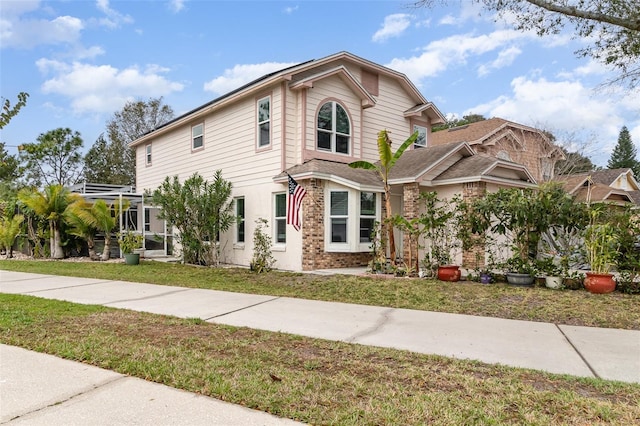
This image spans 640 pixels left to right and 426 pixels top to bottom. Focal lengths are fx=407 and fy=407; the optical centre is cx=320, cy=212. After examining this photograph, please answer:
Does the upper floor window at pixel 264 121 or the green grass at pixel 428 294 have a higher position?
the upper floor window at pixel 264 121

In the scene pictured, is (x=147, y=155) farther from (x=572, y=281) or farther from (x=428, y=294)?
(x=572, y=281)

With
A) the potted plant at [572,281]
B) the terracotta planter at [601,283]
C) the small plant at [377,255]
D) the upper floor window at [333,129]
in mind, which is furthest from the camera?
the upper floor window at [333,129]

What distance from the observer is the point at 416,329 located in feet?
18.2

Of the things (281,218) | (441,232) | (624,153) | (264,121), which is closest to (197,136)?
(264,121)

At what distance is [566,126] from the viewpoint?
26.1m

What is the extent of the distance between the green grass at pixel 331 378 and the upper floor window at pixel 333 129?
368 inches

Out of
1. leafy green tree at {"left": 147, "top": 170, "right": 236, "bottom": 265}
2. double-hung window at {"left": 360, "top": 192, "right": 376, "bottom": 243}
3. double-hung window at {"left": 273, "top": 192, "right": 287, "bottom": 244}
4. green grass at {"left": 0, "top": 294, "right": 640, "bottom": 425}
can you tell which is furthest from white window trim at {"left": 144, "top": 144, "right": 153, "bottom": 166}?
green grass at {"left": 0, "top": 294, "right": 640, "bottom": 425}

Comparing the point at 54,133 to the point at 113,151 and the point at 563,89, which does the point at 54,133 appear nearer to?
the point at 113,151

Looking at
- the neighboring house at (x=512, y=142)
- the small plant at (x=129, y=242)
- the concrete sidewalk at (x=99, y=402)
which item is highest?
the neighboring house at (x=512, y=142)

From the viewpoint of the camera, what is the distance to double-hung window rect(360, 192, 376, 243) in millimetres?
12516

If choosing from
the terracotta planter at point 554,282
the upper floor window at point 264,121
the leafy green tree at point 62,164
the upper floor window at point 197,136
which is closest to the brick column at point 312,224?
the upper floor window at point 264,121

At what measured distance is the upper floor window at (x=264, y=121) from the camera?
44.1ft

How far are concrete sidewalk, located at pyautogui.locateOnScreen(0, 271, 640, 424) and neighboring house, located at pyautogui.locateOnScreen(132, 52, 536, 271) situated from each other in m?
4.80

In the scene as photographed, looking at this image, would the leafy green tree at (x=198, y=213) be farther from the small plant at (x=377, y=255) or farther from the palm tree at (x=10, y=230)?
the palm tree at (x=10, y=230)
